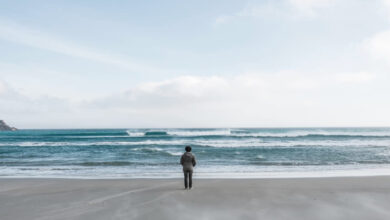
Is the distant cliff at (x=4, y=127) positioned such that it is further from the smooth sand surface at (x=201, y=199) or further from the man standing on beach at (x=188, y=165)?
the man standing on beach at (x=188, y=165)

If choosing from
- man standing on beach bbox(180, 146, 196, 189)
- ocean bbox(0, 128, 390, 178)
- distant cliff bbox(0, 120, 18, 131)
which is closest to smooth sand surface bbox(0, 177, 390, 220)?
man standing on beach bbox(180, 146, 196, 189)

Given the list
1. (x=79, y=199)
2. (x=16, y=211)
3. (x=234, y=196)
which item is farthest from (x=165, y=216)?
(x=16, y=211)

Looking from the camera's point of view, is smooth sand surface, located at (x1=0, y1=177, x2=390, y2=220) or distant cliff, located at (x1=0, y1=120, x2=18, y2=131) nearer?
smooth sand surface, located at (x1=0, y1=177, x2=390, y2=220)

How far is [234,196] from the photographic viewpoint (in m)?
6.14

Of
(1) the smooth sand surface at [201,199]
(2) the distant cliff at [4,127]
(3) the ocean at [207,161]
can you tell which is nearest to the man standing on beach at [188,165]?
(1) the smooth sand surface at [201,199]

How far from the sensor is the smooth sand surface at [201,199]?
4.86m

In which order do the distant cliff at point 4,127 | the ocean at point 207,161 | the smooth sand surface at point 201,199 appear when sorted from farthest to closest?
1. the distant cliff at point 4,127
2. the ocean at point 207,161
3. the smooth sand surface at point 201,199

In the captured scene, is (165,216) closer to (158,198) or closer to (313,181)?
(158,198)

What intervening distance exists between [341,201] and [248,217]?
2.37 m

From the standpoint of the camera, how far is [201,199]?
234 inches

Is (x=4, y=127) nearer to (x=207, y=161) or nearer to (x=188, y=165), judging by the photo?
(x=207, y=161)

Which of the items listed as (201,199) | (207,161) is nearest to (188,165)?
(201,199)

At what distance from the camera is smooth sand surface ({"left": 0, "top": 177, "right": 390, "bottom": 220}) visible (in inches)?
191

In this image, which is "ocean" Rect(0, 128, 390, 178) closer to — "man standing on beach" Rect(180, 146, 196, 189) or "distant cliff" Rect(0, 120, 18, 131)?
"man standing on beach" Rect(180, 146, 196, 189)
